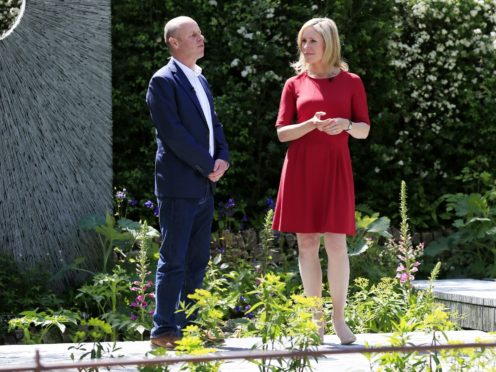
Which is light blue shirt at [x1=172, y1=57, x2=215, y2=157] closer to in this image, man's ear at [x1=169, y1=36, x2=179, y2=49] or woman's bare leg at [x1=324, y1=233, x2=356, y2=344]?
man's ear at [x1=169, y1=36, x2=179, y2=49]

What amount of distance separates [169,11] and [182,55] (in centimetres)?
Answer: 302

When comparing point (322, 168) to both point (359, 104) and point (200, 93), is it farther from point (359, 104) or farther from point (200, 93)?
point (200, 93)

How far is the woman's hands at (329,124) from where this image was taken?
12.5 feet

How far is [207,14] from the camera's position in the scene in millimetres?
6996

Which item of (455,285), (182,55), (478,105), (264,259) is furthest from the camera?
(478,105)

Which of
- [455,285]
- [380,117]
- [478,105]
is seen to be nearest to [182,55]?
[455,285]

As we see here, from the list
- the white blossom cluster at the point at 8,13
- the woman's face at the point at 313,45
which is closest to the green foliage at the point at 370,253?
the woman's face at the point at 313,45

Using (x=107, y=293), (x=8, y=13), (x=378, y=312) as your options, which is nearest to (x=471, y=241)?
(x=378, y=312)

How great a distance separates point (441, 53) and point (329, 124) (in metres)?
3.85

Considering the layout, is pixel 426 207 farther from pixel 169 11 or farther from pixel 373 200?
pixel 169 11

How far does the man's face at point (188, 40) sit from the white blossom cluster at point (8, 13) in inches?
107

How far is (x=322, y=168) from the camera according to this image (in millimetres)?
3953

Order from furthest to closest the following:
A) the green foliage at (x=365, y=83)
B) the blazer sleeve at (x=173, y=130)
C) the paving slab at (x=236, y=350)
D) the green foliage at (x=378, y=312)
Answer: the green foliage at (x=365, y=83)
the green foliage at (x=378, y=312)
the blazer sleeve at (x=173, y=130)
the paving slab at (x=236, y=350)

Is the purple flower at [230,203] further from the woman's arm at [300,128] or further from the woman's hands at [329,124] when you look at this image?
the woman's hands at [329,124]
